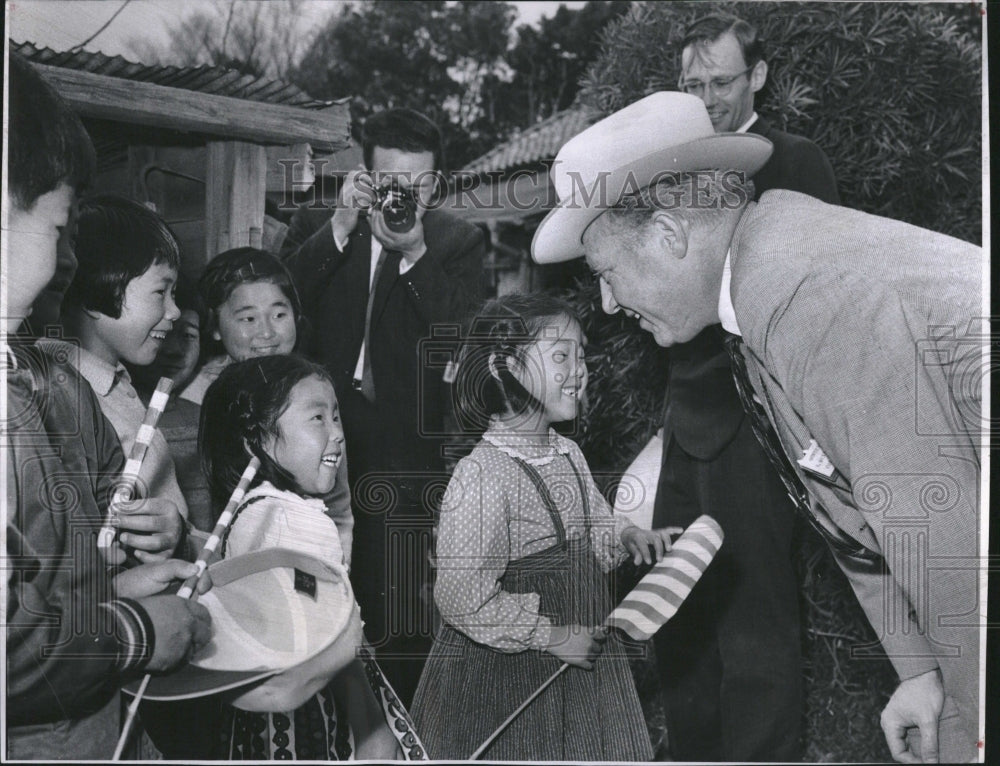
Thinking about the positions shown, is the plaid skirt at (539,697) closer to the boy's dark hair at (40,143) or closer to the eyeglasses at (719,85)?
the eyeglasses at (719,85)

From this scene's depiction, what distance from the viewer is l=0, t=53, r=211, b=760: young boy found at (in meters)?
2.55

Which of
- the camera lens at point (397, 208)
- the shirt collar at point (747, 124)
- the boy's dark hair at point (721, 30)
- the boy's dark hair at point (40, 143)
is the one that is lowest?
the camera lens at point (397, 208)

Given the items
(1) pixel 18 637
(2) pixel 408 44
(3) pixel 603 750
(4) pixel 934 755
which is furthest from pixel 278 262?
(4) pixel 934 755

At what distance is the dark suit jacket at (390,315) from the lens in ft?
9.33

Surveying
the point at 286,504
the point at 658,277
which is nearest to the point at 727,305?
the point at 658,277

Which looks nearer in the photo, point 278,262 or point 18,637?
point 18,637

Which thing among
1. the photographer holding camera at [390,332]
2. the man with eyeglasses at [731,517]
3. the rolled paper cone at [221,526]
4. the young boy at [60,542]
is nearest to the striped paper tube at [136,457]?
the young boy at [60,542]

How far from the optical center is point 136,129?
2773mm

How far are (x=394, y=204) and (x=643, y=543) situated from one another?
1.15 meters

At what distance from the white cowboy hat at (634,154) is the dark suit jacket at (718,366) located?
0.23m

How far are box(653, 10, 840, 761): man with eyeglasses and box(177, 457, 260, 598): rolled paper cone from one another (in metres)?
1.14

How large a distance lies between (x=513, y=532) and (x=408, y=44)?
141 centimetres

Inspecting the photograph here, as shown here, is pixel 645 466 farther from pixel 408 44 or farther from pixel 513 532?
pixel 408 44

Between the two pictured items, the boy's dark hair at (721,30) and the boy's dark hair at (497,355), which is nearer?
the boy's dark hair at (497,355)
